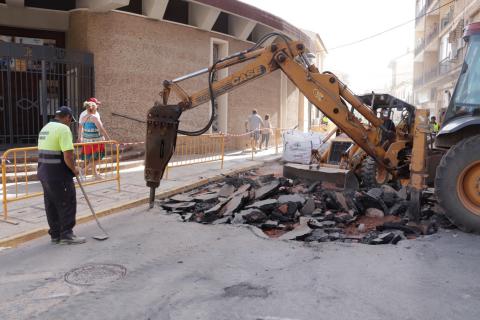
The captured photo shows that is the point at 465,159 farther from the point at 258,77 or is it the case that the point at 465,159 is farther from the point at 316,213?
the point at 258,77

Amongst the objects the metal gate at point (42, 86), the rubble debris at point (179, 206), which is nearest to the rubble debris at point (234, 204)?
the rubble debris at point (179, 206)

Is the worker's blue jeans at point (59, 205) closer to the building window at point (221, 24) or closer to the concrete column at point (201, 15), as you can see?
the concrete column at point (201, 15)

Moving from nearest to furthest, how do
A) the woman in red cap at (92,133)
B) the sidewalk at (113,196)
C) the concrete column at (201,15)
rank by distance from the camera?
1. the sidewalk at (113,196)
2. the woman in red cap at (92,133)
3. the concrete column at (201,15)

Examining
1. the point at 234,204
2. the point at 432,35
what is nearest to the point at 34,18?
the point at 234,204

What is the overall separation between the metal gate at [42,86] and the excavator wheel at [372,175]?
7.54 m

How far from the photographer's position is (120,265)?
5164 millimetres

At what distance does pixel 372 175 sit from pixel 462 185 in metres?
2.97

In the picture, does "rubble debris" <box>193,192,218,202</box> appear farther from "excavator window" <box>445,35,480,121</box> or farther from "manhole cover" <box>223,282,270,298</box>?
"excavator window" <box>445,35,480,121</box>

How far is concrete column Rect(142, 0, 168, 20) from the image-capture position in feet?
43.3

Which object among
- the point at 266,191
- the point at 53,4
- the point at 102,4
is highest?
the point at 53,4

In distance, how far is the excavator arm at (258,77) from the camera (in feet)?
21.7

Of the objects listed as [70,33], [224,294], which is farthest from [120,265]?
[70,33]

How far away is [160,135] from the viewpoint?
6.59m

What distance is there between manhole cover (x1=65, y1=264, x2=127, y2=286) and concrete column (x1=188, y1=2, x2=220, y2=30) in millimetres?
11365
